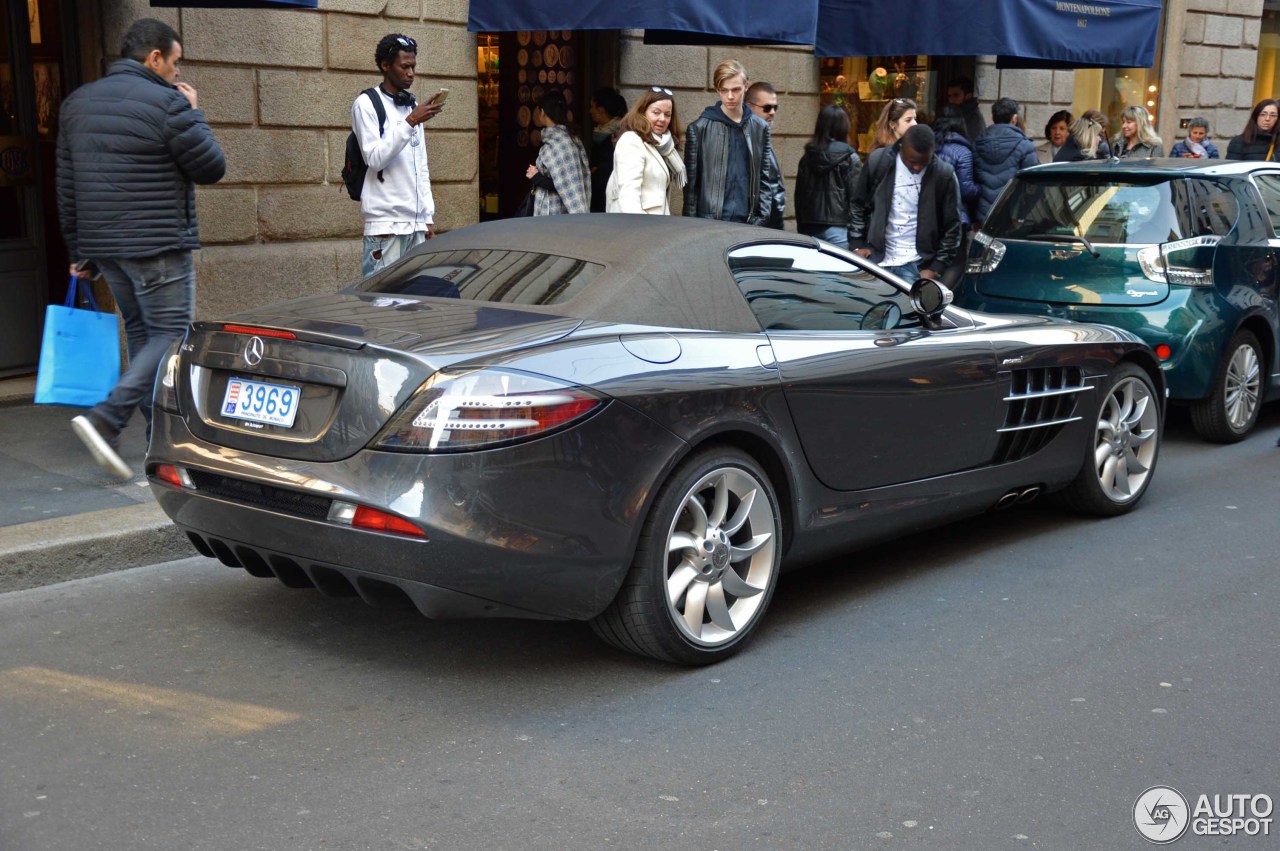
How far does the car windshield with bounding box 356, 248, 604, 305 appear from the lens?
470 cm

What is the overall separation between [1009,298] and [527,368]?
5.18m

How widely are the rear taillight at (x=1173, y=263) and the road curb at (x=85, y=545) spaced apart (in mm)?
5382

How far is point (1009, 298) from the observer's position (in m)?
8.59

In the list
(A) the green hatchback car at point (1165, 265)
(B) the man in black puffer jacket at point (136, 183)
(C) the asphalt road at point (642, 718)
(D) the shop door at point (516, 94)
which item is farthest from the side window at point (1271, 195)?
(B) the man in black puffer jacket at point (136, 183)

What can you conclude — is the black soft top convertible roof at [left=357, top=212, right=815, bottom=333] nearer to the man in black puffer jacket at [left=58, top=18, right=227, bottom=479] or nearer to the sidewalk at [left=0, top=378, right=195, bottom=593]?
the sidewalk at [left=0, top=378, right=195, bottom=593]

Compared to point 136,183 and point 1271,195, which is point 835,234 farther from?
point 136,183

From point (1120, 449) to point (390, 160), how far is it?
163 inches

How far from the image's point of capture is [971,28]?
12.4 metres

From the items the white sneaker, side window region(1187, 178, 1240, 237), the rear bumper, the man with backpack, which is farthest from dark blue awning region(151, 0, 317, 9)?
side window region(1187, 178, 1240, 237)

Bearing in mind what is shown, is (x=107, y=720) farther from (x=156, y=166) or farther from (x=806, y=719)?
(x=156, y=166)

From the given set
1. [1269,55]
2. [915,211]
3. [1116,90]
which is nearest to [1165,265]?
[915,211]

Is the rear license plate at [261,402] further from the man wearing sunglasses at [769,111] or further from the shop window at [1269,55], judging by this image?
the shop window at [1269,55]

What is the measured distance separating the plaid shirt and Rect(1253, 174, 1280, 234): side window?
410 cm

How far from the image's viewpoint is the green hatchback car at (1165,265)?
8.16 metres
